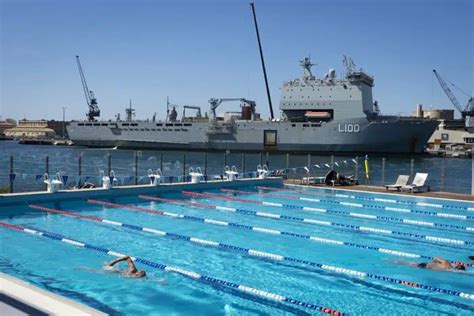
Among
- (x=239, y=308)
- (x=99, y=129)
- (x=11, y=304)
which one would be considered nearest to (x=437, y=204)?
(x=239, y=308)

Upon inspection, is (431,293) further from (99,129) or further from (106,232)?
(99,129)

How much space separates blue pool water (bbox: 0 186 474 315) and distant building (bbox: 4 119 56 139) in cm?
11432

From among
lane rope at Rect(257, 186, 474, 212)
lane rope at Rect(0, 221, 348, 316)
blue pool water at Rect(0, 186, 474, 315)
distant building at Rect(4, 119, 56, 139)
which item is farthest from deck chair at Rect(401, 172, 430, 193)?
distant building at Rect(4, 119, 56, 139)

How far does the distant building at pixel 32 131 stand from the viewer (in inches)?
4723

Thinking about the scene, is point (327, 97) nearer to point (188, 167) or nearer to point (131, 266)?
point (188, 167)

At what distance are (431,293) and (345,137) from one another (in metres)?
48.8

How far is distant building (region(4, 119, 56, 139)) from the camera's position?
119956 mm

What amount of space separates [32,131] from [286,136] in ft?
289

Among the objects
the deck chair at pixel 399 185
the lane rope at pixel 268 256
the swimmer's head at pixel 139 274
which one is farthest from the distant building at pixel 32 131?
A: the swimmer's head at pixel 139 274

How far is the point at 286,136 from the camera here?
56.3 metres

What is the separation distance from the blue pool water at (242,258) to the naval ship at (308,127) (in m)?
41.0

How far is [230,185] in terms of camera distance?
1730 cm

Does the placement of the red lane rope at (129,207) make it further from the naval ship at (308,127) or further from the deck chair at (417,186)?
the naval ship at (308,127)

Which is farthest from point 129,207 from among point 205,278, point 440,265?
point 440,265
